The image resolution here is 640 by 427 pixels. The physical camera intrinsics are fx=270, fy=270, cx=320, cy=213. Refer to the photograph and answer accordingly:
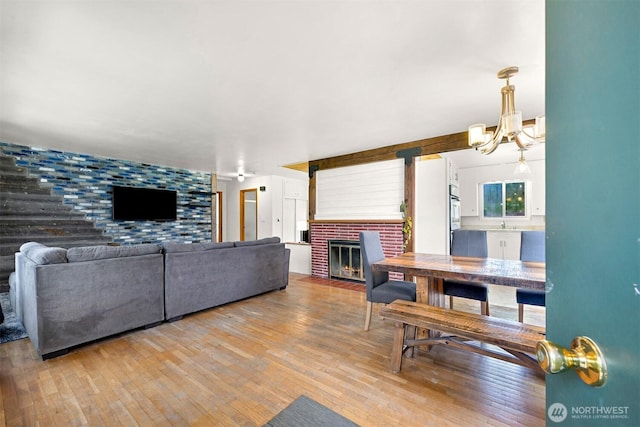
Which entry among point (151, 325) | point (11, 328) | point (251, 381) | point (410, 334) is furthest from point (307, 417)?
point (11, 328)

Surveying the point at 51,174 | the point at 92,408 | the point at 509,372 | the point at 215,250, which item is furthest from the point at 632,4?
the point at 51,174

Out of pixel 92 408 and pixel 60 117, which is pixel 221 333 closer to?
pixel 92 408

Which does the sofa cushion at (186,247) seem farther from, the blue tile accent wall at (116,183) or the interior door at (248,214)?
the interior door at (248,214)

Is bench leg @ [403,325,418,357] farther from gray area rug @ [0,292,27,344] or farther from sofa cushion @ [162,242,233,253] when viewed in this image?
gray area rug @ [0,292,27,344]

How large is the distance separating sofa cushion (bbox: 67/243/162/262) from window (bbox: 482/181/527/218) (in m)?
6.53

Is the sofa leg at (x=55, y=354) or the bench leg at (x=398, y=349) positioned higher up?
the bench leg at (x=398, y=349)

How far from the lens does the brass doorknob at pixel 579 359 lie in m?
0.42

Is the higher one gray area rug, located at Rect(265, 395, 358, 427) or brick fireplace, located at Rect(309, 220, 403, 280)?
brick fireplace, located at Rect(309, 220, 403, 280)

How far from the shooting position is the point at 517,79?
2.37 meters

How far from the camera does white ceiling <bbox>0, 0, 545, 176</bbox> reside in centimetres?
160

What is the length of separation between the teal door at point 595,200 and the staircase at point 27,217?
6.22 metres

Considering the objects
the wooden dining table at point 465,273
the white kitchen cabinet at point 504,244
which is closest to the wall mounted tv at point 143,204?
the wooden dining table at point 465,273

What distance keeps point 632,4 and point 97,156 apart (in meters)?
6.52

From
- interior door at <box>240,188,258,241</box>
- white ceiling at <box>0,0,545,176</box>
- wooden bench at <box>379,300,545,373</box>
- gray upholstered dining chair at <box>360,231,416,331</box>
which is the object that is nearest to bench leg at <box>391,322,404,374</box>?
wooden bench at <box>379,300,545,373</box>
